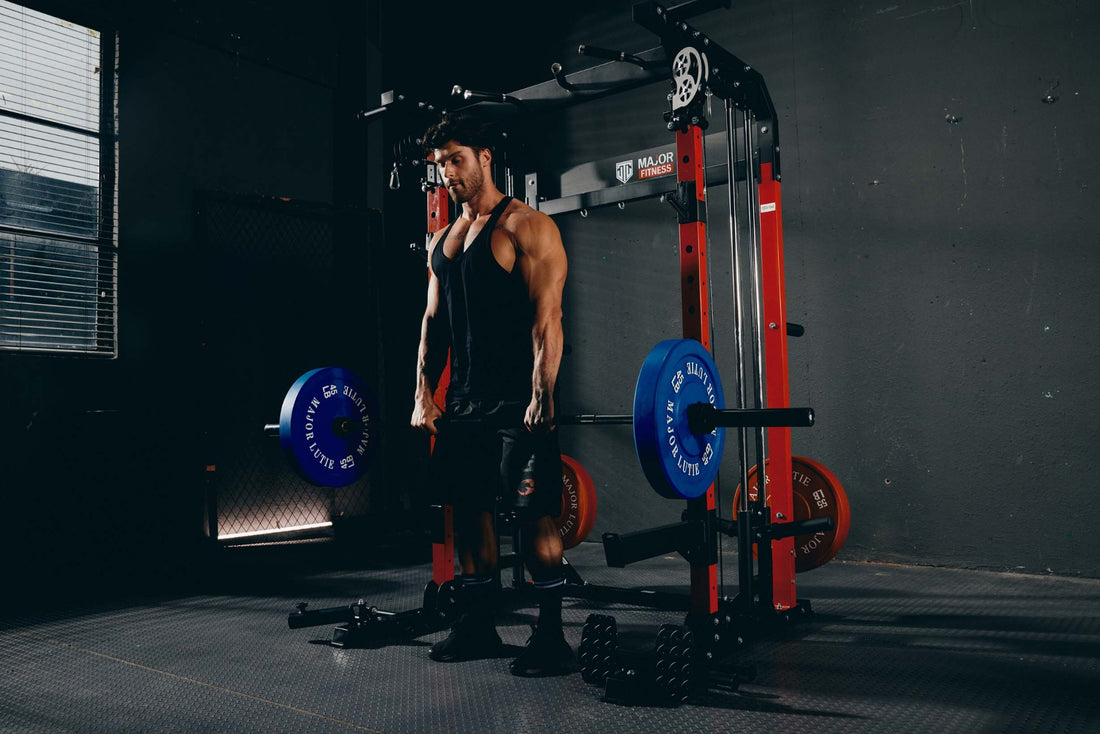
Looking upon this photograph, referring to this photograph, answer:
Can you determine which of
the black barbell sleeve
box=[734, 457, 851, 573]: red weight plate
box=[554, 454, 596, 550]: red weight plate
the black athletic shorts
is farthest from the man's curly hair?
box=[734, 457, 851, 573]: red weight plate

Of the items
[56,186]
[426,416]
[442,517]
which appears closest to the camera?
[426,416]

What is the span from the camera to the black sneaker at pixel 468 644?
2330mm

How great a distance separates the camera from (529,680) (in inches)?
83.5

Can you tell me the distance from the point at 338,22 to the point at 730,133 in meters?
3.02

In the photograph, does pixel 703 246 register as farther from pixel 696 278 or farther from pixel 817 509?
pixel 817 509

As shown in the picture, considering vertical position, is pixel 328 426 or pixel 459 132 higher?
pixel 459 132

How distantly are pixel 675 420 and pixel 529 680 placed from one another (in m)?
0.78

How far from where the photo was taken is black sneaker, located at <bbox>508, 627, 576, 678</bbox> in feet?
7.09

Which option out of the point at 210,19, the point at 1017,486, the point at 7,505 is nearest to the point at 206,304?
the point at 7,505

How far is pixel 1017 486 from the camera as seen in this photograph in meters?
3.39

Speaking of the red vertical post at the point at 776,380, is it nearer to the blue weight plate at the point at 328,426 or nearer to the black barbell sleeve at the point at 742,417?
the black barbell sleeve at the point at 742,417

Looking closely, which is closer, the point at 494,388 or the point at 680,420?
the point at 680,420

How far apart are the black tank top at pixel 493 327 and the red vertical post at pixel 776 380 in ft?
2.84

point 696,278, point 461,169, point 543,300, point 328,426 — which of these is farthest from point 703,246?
point 328,426
